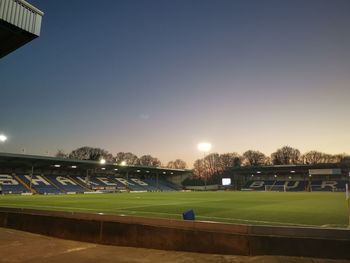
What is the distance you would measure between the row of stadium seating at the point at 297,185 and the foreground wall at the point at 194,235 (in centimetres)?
7573

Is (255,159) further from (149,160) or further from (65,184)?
(65,184)

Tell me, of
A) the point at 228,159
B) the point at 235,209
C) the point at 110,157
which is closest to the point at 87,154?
the point at 110,157

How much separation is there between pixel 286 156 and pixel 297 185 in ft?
128

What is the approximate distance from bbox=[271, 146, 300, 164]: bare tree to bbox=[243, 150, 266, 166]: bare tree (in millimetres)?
4915

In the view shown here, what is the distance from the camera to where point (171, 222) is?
939 cm

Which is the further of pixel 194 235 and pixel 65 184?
pixel 65 184

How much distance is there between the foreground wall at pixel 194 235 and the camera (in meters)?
7.48

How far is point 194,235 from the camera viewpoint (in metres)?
8.90

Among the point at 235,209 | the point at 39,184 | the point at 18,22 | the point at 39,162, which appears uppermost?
the point at 18,22

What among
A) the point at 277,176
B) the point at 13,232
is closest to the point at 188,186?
the point at 277,176

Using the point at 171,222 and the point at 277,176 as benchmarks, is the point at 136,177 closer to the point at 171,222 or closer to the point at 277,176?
the point at 277,176

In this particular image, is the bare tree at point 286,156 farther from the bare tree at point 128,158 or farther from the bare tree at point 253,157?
the bare tree at point 128,158

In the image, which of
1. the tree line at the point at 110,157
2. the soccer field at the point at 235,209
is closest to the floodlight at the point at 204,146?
the soccer field at the point at 235,209

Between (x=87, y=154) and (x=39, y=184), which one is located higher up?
(x=87, y=154)
